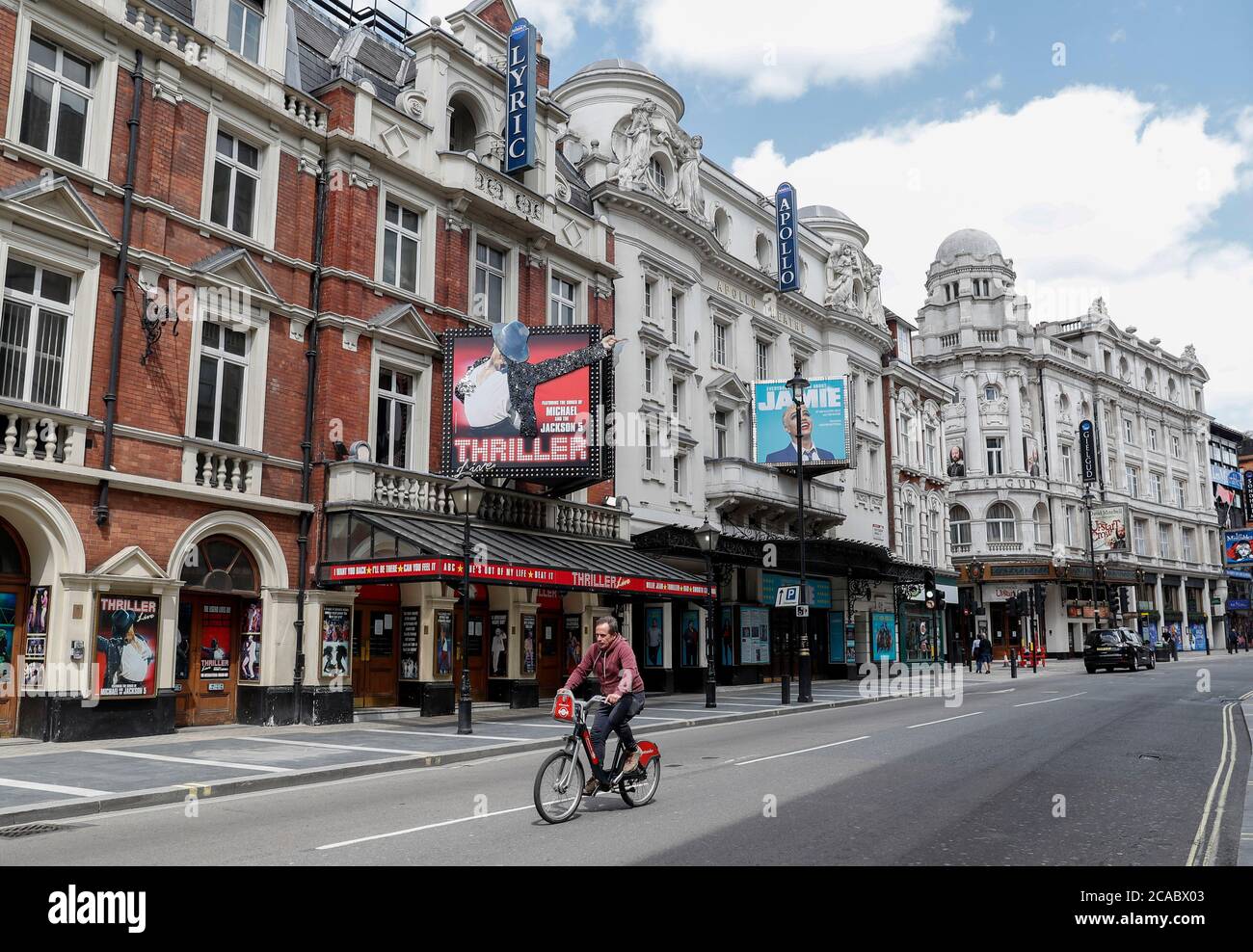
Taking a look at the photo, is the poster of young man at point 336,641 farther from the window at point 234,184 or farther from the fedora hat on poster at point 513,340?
the window at point 234,184

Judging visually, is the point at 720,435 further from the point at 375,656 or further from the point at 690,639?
the point at 375,656

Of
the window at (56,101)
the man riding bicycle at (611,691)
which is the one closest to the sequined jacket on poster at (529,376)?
the window at (56,101)

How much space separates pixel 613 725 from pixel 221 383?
1219 centimetres

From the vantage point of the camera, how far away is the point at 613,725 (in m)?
9.18

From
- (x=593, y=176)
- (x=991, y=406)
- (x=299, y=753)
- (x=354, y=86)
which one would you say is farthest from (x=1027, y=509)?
(x=299, y=753)

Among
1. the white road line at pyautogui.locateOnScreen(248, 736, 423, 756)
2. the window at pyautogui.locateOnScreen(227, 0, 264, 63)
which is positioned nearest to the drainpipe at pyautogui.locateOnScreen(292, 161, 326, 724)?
the window at pyautogui.locateOnScreen(227, 0, 264, 63)

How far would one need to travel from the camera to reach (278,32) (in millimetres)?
19422

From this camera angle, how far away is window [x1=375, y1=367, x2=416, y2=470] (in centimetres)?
2072

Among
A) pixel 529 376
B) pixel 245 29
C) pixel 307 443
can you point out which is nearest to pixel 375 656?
pixel 307 443

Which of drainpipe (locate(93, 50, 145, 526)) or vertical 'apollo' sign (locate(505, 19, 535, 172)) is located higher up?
vertical 'apollo' sign (locate(505, 19, 535, 172))

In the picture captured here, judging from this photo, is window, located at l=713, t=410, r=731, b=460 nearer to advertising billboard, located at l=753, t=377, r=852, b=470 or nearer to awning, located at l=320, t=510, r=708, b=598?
advertising billboard, located at l=753, t=377, r=852, b=470

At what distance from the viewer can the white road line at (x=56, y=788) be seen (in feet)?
33.1

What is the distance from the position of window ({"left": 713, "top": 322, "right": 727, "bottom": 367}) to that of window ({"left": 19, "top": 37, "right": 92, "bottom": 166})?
836 inches
